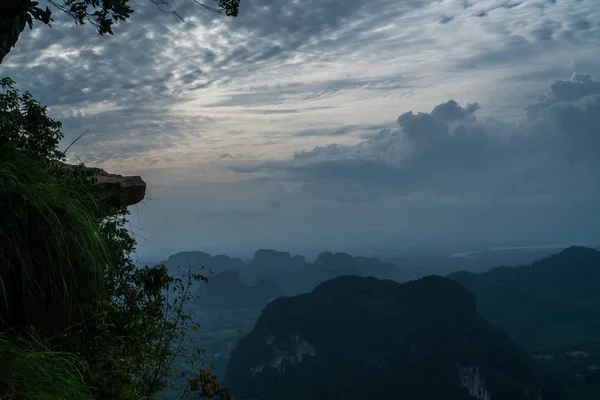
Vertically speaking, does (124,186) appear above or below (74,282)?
above

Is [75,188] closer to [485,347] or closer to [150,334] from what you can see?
[150,334]

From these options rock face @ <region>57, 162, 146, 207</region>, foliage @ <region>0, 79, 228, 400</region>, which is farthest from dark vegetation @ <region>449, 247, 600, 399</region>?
foliage @ <region>0, 79, 228, 400</region>

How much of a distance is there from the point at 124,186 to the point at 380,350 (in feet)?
302

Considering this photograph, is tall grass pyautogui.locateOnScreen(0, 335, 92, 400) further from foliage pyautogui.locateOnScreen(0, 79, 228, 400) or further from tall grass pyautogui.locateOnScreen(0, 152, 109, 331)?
tall grass pyautogui.locateOnScreen(0, 152, 109, 331)

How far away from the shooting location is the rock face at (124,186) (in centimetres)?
634

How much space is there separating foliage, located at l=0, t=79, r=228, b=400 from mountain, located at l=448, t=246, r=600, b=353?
374 ft

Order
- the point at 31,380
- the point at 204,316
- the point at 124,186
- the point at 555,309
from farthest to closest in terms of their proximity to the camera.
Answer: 1. the point at 204,316
2. the point at 555,309
3. the point at 124,186
4. the point at 31,380

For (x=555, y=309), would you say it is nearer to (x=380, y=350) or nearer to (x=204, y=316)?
(x=380, y=350)

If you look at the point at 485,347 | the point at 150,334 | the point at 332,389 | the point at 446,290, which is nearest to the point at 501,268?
the point at 446,290

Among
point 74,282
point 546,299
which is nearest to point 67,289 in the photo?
point 74,282

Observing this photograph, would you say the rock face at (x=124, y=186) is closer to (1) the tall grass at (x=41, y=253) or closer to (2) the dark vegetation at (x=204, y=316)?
(2) the dark vegetation at (x=204, y=316)

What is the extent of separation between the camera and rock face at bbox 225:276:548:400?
254 ft

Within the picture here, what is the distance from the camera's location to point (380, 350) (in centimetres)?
9144

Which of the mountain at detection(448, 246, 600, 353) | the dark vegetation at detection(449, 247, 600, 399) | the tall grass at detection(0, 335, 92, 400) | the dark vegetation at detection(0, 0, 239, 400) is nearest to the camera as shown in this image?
the tall grass at detection(0, 335, 92, 400)
